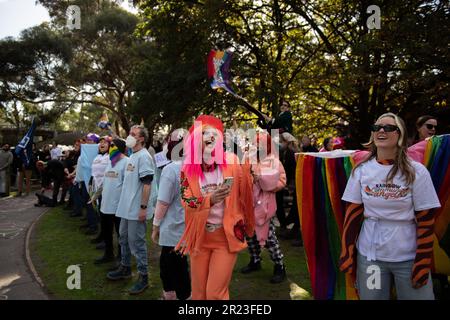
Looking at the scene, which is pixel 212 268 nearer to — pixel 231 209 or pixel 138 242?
pixel 231 209

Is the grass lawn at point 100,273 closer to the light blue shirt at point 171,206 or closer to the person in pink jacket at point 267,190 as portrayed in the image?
the person in pink jacket at point 267,190

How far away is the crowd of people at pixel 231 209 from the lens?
8.36 feet

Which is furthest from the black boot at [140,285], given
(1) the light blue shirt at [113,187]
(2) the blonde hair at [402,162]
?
(2) the blonde hair at [402,162]

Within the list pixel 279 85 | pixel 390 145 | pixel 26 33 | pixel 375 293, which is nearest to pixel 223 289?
pixel 375 293

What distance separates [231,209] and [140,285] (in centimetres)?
197

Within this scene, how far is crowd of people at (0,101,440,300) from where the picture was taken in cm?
255

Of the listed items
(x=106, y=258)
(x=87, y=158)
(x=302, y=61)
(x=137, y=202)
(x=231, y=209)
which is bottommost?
(x=106, y=258)

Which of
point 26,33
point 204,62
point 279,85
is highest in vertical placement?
point 26,33

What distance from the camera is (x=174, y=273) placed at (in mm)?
3828

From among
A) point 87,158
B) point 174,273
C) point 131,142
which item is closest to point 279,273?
point 174,273

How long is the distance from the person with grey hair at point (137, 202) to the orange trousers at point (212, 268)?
142 centimetres

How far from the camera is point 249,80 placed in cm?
1576

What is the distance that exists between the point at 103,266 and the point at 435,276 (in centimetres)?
425

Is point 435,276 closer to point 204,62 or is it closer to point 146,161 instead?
point 146,161
